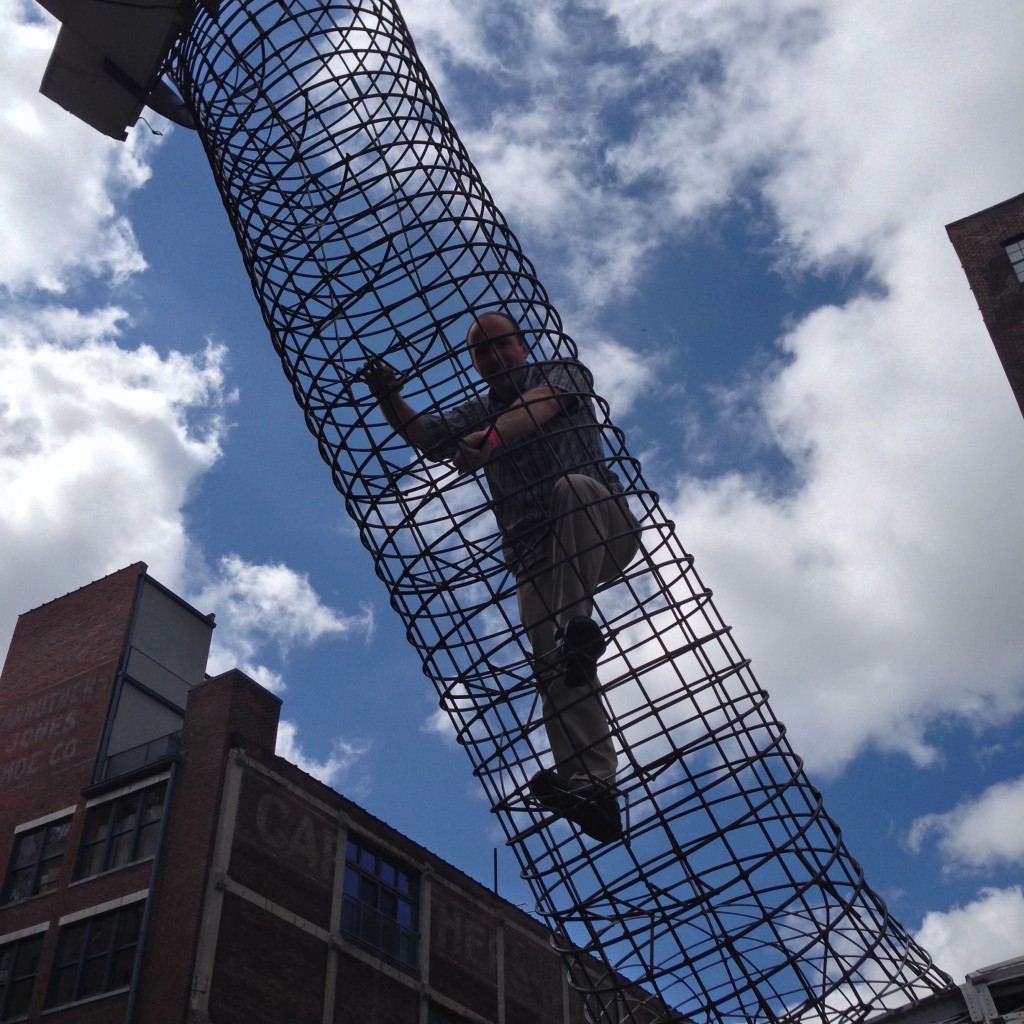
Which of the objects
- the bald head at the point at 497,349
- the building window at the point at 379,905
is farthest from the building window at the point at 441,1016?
the bald head at the point at 497,349

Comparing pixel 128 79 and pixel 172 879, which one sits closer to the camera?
pixel 128 79

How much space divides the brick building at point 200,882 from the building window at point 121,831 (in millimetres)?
48

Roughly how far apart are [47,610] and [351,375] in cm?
3279

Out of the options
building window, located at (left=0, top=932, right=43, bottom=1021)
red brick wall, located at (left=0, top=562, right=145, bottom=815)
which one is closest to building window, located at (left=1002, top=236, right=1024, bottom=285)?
red brick wall, located at (left=0, top=562, right=145, bottom=815)

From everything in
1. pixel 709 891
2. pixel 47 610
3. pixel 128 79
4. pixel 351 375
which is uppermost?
pixel 47 610

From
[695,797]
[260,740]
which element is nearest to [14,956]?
[260,740]

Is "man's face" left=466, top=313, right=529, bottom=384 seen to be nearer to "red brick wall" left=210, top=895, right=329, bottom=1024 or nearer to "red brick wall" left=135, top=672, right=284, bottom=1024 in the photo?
"red brick wall" left=135, top=672, right=284, bottom=1024

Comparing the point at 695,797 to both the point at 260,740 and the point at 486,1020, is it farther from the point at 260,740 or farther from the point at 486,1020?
the point at 486,1020

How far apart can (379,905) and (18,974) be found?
24.4 feet

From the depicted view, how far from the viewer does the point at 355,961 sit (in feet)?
86.7

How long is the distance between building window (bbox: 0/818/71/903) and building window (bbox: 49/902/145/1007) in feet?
5.79

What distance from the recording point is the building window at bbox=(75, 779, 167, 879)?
26.5 meters

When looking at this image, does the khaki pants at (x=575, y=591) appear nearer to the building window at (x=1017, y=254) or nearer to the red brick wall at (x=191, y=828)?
the red brick wall at (x=191, y=828)

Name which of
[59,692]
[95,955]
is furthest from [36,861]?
[59,692]
